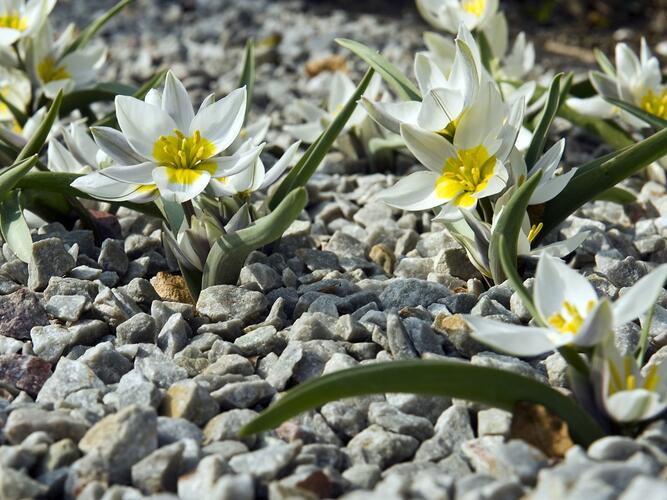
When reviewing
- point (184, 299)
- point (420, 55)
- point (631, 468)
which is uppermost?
point (420, 55)

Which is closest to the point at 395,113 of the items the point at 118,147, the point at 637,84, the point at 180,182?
the point at 180,182

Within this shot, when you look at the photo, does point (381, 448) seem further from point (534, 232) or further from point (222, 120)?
point (222, 120)

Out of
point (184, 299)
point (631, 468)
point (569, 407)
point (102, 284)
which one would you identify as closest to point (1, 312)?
point (102, 284)

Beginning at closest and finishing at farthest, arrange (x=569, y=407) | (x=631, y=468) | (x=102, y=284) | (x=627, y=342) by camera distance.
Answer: (x=631, y=468) → (x=569, y=407) → (x=627, y=342) → (x=102, y=284)

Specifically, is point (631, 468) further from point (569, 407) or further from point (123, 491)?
point (123, 491)

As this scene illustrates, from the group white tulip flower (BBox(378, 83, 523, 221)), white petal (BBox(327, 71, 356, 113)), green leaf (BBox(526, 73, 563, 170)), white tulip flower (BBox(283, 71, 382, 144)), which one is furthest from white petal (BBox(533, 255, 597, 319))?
white petal (BBox(327, 71, 356, 113))

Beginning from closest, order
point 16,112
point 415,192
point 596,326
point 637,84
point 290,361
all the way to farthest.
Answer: point 596,326, point 290,361, point 415,192, point 637,84, point 16,112

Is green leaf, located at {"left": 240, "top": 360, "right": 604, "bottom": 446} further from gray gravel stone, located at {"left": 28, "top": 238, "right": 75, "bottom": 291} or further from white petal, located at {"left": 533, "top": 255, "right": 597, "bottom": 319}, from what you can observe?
gray gravel stone, located at {"left": 28, "top": 238, "right": 75, "bottom": 291}
